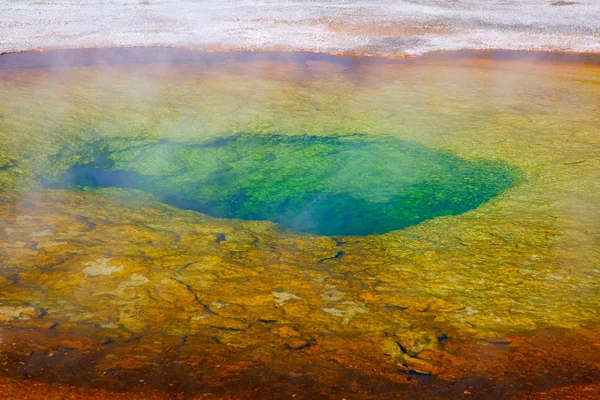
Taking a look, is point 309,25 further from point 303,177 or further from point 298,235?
point 298,235

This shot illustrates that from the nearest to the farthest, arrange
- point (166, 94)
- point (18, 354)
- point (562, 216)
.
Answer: point (18, 354), point (562, 216), point (166, 94)

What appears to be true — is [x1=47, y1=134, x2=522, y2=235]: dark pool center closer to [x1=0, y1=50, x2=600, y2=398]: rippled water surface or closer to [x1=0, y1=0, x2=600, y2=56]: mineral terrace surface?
[x1=0, y1=50, x2=600, y2=398]: rippled water surface

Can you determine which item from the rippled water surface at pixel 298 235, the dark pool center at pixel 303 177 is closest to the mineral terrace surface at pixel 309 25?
the rippled water surface at pixel 298 235

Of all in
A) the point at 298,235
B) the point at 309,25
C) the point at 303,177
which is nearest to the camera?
the point at 298,235

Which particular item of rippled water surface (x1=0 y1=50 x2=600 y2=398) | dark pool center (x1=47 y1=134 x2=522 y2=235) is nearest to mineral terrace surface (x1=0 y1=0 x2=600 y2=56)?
rippled water surface (x1=0 y1=50 x2=600 y2=398)

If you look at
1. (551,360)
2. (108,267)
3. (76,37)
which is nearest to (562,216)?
(551,360)

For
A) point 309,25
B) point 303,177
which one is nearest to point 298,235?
point 303,177

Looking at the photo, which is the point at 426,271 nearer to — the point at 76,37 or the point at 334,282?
the point at 334,282
